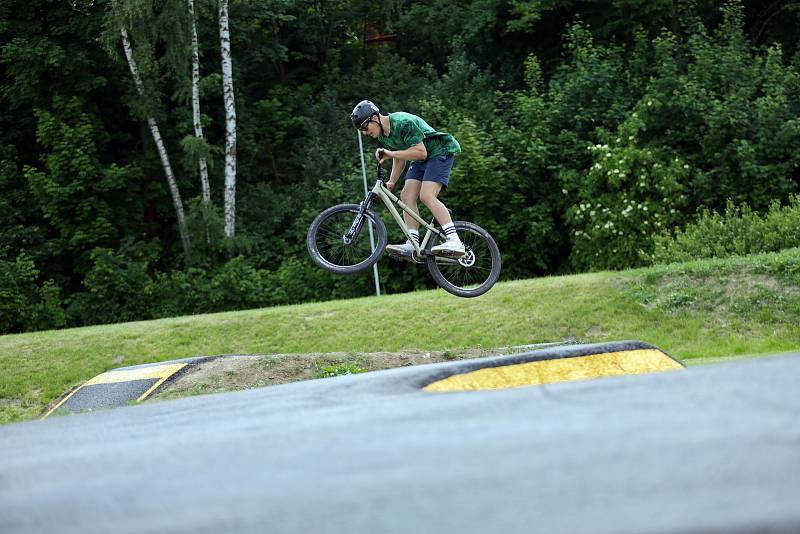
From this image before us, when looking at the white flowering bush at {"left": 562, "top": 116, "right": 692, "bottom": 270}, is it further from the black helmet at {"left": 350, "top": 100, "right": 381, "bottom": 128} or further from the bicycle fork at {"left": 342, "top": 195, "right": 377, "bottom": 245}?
the black helmet at {"left": 350, "top": 100, "right": 381, "bottom": 128}

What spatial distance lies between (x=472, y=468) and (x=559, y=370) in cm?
Answer: 344

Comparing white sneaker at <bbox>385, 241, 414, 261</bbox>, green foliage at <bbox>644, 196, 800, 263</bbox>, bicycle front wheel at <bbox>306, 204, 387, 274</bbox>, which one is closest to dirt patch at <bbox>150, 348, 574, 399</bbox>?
bicycle front wheel at <bbox>306, 204, 387, 274</bbox>

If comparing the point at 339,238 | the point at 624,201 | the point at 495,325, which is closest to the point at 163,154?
the point at 624,201

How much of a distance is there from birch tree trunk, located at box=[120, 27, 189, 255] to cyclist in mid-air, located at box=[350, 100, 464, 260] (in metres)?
13.6

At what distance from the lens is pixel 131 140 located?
77.0ft

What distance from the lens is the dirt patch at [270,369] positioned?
28.9 feet

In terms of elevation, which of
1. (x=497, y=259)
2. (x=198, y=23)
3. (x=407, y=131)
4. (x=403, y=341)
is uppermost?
(x=198, y=23)

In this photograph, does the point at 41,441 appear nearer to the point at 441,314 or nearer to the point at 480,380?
the point at 480,380

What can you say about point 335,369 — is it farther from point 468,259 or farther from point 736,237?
point 736,237

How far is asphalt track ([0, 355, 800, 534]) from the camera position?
5.93ft

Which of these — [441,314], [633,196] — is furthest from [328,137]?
[441,314]

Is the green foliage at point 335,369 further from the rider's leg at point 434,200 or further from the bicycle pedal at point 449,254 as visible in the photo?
the rider's leg at point 434,200

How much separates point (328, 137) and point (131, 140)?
525cm

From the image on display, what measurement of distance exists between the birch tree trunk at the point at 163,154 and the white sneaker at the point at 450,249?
543 inches
